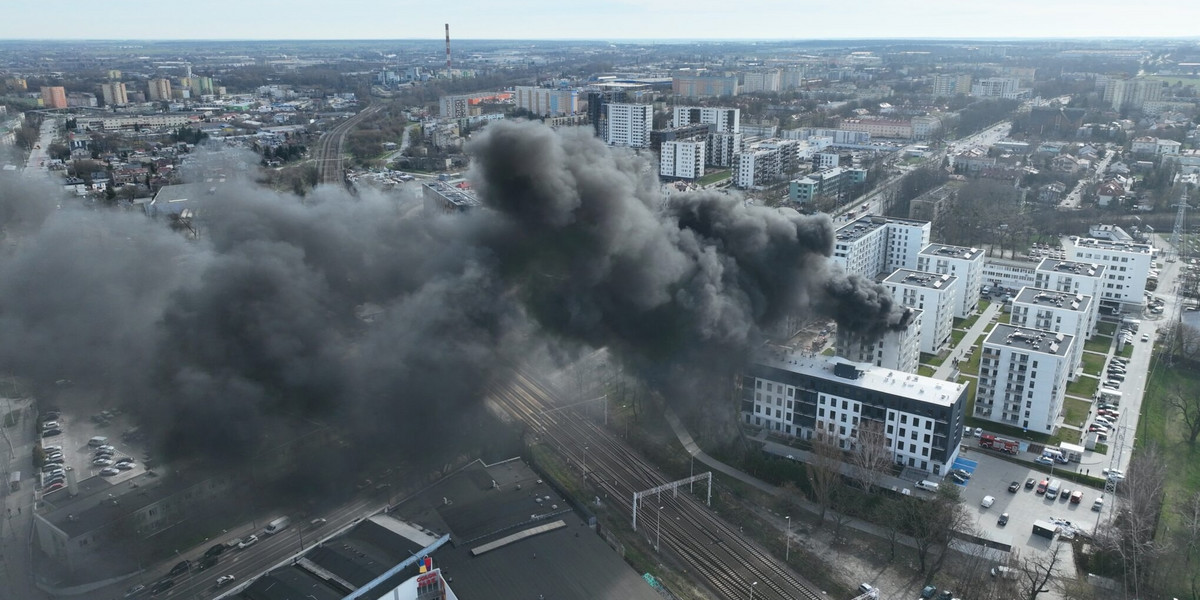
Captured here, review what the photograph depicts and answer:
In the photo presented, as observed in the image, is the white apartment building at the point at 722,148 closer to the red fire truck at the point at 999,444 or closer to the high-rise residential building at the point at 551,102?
the high-rise residential building at the point at 551,102

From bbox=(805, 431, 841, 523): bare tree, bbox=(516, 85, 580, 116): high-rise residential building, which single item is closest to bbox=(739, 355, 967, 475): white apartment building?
bbox=(805, 431, 841, 523): bare tree

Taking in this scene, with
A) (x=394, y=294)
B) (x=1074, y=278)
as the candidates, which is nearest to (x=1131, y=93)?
(x=1074, y=278)

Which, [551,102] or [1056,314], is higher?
[551,102]

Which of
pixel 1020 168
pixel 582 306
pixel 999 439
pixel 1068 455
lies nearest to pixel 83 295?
pixel 582 306

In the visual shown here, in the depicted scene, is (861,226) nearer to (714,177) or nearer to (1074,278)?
(1074,278)

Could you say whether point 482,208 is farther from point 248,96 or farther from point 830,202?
point 248,96

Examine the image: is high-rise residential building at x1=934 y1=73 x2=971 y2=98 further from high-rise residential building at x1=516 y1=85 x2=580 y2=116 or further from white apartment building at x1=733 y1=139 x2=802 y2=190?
white apartment building at x1=733 y1=139 x2=802 y2=190
